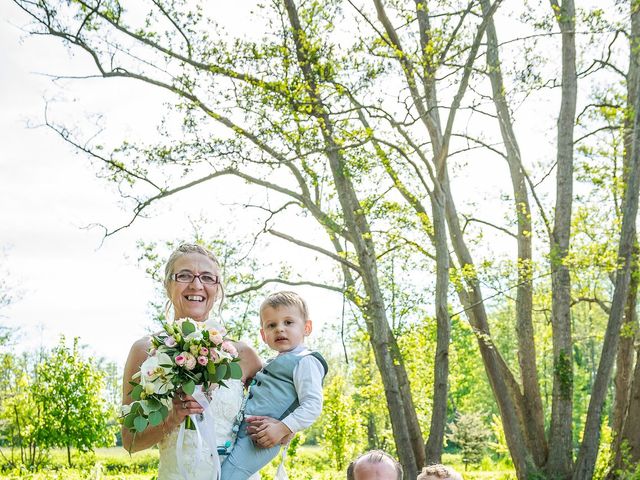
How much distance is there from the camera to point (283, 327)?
3.06 meters

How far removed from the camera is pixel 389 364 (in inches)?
384

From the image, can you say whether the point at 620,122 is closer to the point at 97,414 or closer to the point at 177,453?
the point at 177,453

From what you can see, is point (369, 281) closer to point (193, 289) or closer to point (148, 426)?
point (193, 289)

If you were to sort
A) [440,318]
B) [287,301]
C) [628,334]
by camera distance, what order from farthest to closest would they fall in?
[628,334] < [440,318] < [287,301]

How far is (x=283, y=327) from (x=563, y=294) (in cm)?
953

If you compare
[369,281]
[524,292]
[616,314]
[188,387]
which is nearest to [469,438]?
[524,292]

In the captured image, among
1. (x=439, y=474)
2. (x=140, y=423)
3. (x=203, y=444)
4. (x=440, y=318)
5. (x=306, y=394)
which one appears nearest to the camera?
(x=140, y=423)

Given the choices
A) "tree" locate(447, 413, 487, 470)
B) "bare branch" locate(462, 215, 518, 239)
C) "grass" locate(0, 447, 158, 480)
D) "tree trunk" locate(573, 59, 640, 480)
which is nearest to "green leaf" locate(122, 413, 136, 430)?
"grass" locate(0, 447, 158, 480)

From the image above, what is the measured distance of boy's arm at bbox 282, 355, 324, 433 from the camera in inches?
111

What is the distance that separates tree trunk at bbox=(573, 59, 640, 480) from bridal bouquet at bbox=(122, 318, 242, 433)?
836 centimetres

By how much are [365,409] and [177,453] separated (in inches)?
808

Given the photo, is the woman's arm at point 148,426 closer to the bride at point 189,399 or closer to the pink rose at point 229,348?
the bride at point 189,399

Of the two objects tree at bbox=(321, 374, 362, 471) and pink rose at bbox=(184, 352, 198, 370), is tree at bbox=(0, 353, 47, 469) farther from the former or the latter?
pink rose at bbox=(184, 352, 198, 370)

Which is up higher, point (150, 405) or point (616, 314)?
point (616, 314)
